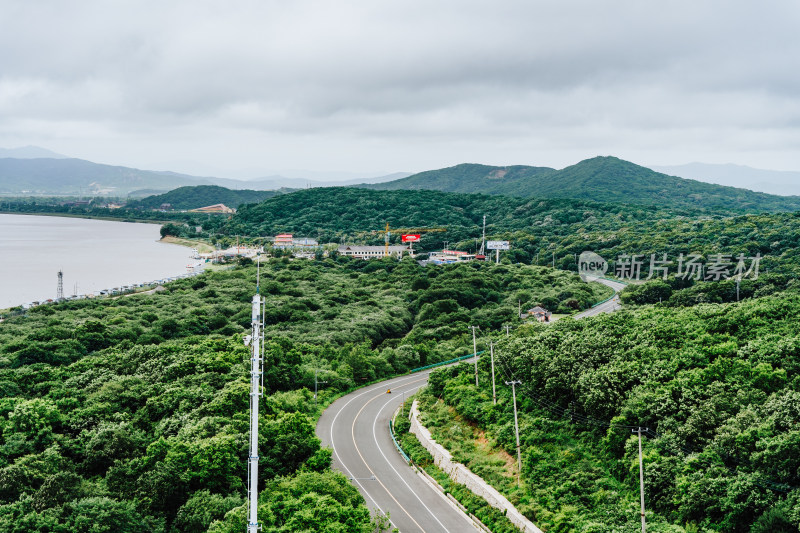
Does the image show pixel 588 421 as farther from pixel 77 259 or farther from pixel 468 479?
pixel 77 259

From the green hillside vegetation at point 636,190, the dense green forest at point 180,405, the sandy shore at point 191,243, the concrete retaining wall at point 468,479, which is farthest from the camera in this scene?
the green hillside vegetation at point 636,190

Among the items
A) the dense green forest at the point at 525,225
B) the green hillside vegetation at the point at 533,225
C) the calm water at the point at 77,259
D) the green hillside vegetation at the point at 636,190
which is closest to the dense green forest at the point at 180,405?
the dense green forest at the point at 525,225

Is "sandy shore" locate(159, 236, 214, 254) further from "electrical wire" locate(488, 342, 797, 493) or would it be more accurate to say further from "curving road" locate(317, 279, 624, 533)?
"electrical wire" locate(488, 342, 797, 493)

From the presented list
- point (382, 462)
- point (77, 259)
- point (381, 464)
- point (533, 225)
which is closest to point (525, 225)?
point (533, 225)

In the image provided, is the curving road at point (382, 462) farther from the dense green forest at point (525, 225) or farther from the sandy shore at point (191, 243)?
the sandy shore at point (191, 243)

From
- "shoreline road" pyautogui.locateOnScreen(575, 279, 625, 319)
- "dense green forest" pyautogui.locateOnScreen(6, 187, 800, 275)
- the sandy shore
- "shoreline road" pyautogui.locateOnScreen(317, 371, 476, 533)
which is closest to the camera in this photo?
"shoreline road" pyautogui.locateOnScreen(317, 371, 476, 533)

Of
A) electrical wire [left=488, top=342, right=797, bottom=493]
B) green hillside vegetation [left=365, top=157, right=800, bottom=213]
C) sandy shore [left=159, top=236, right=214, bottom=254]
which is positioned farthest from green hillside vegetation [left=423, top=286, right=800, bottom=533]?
green hillside vegetation [left=365, top=157, right=800, bottom=213]
